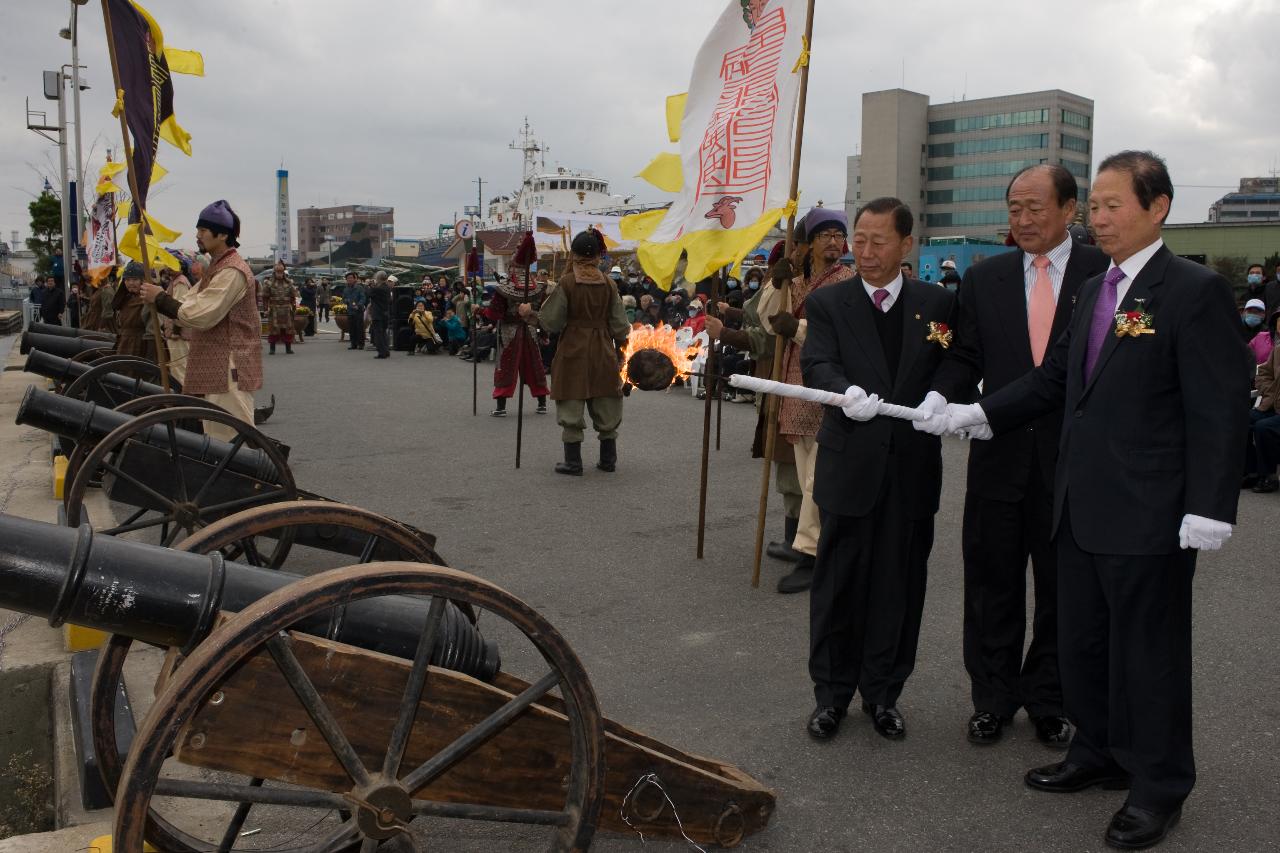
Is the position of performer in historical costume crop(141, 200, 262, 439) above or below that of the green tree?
below

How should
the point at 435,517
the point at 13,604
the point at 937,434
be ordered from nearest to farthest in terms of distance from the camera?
1. the point at 13,604
2. the point at 937,434
3. the point at 435,517

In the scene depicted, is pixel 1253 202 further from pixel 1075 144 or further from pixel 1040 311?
pixel 1040 311

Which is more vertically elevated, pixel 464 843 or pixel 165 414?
pixel 165 414

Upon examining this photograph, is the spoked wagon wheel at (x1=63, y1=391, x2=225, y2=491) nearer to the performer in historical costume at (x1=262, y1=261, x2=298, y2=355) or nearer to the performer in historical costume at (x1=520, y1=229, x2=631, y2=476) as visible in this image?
the performer in historical costume at (x1=520, y1=229, x2=631, y2=476)

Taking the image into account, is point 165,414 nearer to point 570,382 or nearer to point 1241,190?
point 570,382

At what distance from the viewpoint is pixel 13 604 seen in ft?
7.61

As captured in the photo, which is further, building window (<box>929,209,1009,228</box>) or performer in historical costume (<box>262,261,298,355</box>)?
building window (<box>929,209,1009,228</box>)

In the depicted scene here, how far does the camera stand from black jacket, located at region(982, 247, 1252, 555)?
294cm

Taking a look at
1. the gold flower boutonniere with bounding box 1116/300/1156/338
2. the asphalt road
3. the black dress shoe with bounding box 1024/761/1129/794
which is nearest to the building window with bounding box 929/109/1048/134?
the asphalt road

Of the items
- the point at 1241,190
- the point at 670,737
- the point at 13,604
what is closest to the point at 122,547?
the point at 13,604

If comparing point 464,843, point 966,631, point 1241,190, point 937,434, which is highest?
point 1241,190

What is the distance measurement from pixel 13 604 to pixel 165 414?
3.15 meters

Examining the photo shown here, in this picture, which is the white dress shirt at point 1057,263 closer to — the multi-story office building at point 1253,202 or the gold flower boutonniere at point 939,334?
the gold flower boutonniere at point 939,334

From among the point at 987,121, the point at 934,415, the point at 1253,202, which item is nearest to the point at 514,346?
the point at 934,415
